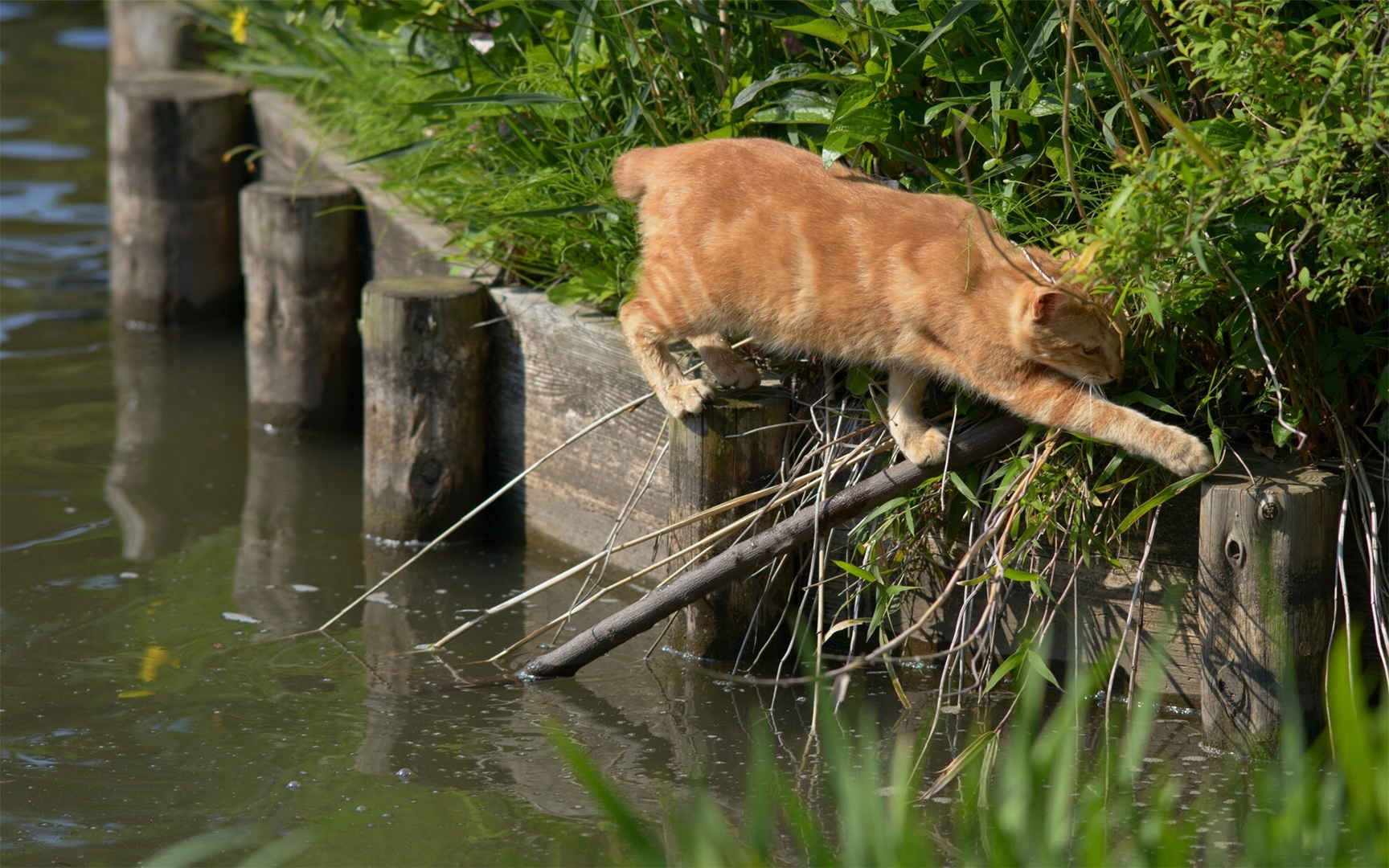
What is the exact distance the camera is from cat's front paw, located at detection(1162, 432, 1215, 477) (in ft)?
8.67

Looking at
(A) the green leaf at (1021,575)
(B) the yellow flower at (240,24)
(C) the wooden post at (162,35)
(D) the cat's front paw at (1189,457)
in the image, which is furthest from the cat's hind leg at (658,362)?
(C) the wooden post at (162,35)

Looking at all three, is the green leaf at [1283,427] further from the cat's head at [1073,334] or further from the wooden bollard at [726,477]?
the wooden bollard at [726,477]

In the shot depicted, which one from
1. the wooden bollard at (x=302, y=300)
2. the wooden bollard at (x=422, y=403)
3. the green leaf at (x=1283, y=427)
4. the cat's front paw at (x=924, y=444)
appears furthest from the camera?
the wooden bollard at (x=302, y=300)

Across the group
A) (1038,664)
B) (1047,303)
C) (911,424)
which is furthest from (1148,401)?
(1038,664)

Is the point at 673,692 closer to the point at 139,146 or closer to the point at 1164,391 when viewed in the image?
the point at 1164,391

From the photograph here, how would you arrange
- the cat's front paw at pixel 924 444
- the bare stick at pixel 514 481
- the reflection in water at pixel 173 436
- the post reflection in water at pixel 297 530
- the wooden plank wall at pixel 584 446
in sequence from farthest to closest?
the reflection in water at pixel 173 436 < the post reflection in water at pixel 297 530 < the bare stick at pixel 514 481 < the wooden plank wall at pixel 584 446 < the cat's front paw at pixel 924 444

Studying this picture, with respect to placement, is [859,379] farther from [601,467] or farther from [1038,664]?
[601,467]

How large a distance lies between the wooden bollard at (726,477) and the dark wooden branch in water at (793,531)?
15cm

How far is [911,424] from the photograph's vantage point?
2951 mm

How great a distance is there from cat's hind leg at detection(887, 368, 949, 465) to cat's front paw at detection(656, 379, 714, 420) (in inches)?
15.4

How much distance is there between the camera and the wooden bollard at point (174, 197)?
5.41 meters

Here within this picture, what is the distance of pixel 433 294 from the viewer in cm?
379

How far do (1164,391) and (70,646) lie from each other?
251cm

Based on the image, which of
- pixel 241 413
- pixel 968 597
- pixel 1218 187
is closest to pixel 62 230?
pixel 241 413
